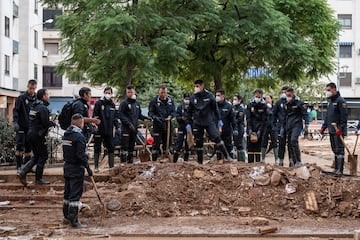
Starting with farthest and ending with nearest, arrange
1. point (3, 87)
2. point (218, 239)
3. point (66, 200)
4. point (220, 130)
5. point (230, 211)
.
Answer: point (3, 87), point (220, 130), point (230, 211), point (66, 200), point (218, 239)

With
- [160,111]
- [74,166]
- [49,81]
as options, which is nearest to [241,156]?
[160,111]

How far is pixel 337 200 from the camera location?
34.8 ft

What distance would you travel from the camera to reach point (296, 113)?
1326 centimetres

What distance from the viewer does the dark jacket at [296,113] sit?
13227mm

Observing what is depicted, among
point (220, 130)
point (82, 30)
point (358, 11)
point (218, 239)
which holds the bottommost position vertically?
point (218, 239)

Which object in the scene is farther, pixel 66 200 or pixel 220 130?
pixel 220 130

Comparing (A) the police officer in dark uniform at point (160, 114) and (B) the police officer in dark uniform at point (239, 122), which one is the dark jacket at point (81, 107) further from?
(B) the police officer in dark uniform at point (239, 122)

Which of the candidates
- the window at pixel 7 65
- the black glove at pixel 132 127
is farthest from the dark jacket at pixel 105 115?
the window at pixel 7 65

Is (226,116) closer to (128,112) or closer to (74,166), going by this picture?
(128,112)

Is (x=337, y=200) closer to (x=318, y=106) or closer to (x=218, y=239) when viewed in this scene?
(x=218, y=239)

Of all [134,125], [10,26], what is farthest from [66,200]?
[10,26]

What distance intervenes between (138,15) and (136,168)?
6225 millimetres

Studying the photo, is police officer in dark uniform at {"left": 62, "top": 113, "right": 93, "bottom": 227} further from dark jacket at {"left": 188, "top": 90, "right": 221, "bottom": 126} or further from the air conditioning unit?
the air conditioning unit

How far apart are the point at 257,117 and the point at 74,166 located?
635cm
